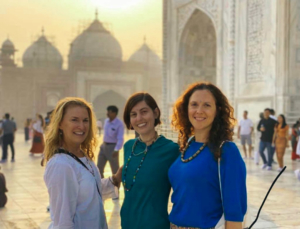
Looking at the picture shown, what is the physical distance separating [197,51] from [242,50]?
584 centimetres

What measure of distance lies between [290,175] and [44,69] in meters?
30.4

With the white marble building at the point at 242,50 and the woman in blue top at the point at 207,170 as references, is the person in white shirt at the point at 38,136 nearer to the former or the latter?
the white marble building at the point at 242,50

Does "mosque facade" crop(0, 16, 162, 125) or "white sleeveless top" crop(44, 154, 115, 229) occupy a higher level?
"mosque facade" crop(0, 16, 162, 125)

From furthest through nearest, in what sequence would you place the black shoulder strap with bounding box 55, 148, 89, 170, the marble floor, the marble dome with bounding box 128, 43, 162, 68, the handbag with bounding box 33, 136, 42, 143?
the marble dome with bounding box 128, 43, 162, 68 → the handbag with bounding box 33, 136, 42, 143 → the marble floor → the black shoulder strap with bounding box 55, 148, 89, 170

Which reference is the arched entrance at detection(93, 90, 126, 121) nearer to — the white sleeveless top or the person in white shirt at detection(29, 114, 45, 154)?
the person in white shirt at detection(29, 114, 45, 154)

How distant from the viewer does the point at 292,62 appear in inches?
515

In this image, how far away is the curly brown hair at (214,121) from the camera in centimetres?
194

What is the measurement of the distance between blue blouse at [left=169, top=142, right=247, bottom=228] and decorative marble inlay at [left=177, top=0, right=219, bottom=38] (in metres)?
15.7

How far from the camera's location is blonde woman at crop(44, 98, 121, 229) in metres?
1.95

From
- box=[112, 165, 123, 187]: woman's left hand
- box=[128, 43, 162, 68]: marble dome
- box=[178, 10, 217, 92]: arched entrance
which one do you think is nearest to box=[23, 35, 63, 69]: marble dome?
box=[128, 43, 162, 68]: marble dome

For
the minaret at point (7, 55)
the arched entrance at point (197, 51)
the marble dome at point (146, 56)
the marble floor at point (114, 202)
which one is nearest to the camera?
the marble floor at point (114, 202)

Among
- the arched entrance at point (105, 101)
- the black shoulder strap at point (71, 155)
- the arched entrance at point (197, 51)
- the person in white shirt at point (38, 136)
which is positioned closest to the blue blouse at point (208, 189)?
the black shoulder strap at point (71, 155)

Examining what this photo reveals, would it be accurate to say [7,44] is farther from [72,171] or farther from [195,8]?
[72,171]

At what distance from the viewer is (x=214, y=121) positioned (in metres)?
2.04
